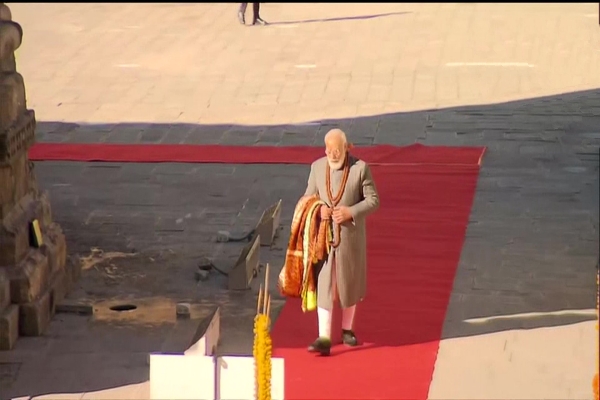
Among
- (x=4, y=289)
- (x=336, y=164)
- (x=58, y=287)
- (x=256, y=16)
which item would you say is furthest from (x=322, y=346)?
(x=256, y=16)

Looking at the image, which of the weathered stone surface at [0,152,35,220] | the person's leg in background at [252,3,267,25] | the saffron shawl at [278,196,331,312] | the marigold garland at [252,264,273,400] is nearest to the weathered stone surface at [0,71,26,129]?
the weathered stone surface at [0,152,35,220]

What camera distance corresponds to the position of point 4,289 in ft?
33.0

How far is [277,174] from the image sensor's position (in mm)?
15828

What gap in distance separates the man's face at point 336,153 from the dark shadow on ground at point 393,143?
4.81 feet

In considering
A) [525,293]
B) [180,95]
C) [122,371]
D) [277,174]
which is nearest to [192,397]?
[122,371]

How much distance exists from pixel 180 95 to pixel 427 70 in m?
4.50

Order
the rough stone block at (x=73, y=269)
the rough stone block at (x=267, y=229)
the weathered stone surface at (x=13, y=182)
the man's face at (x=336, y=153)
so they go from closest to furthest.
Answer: the man's face at (x=336, y=153)
the weathered stone surface at (x=13, y=182)
the rough stone block at (x=73, y=269)
the rough stone block at (x=267, y=229)

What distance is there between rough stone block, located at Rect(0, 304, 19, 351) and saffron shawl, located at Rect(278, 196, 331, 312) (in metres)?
2.13

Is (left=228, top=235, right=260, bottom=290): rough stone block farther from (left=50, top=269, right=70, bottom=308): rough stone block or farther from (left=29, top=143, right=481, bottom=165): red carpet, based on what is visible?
(left=29, top=143, right=481, bottom=165): red carpet

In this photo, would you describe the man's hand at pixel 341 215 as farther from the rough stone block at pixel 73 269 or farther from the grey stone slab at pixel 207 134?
the grey stone slab at pixel 207 134

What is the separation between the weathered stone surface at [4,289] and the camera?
1003 centimetres

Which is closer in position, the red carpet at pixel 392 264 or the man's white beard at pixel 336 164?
the red carpet at pixel 392 264

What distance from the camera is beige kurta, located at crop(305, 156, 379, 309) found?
9.53 meters

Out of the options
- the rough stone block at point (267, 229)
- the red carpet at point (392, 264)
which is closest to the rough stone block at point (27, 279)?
the red carpet at point (392, 264)
